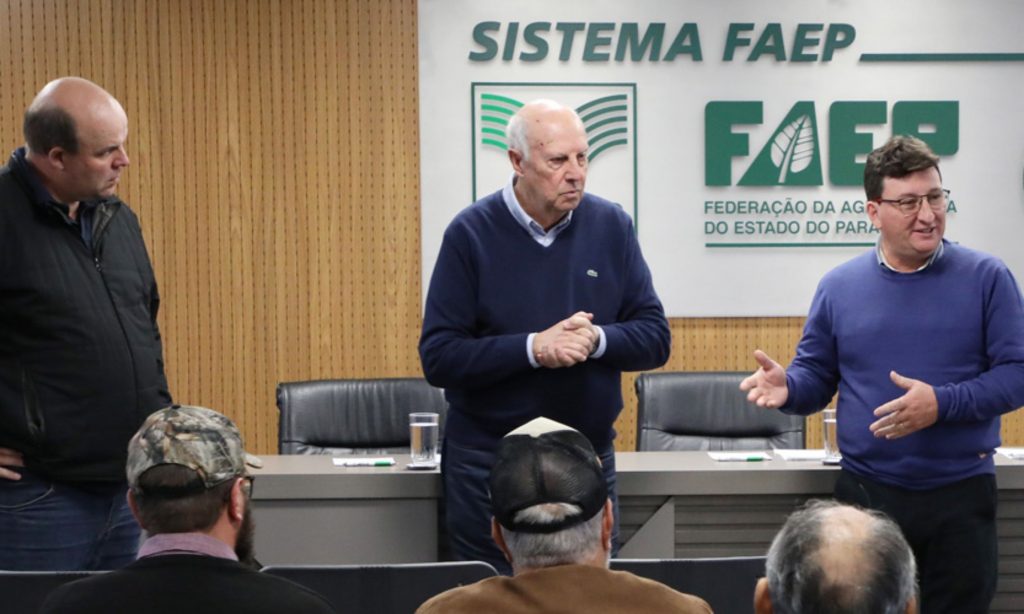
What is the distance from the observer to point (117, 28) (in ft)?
19.3

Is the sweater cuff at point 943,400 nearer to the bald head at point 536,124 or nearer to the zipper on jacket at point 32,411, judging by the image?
the bald head at point 536,124

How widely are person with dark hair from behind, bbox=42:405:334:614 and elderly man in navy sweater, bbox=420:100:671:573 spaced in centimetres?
140

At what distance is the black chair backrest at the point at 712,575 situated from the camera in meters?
2.43

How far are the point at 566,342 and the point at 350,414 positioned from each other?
1.52 metres

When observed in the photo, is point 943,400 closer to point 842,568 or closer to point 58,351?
point 842,568

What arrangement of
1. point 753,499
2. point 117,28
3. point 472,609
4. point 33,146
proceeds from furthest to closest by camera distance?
point 117,28 < point 753,499 < point 33,146 < point 472,609

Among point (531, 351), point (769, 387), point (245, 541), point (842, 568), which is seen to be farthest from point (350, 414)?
point (842, 568)

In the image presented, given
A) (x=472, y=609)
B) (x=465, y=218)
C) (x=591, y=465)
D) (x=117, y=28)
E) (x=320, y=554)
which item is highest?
(x=117, y=28)

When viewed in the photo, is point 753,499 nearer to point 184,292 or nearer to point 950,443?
point 950,443

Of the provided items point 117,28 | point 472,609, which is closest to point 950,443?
point 472,609

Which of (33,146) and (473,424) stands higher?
(33,146)

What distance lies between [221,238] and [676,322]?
227 cm

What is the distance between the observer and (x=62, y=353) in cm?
288

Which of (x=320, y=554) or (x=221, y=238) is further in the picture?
(x=221, y=238)
